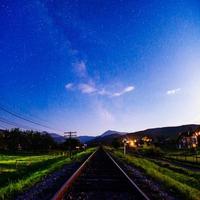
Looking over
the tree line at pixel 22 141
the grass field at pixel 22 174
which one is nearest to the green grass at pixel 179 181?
the grass field at pixel 22 174

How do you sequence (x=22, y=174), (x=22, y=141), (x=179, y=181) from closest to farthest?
1. (x=179, y=181)
2. (x=22, y=174)
3. (x=22, y=141)

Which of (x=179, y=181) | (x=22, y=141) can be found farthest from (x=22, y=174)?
(x=22, y=141)

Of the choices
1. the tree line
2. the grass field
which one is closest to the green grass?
the grass field

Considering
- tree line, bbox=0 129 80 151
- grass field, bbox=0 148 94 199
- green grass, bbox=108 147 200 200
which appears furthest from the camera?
tree line, bbox=0 129 80 151

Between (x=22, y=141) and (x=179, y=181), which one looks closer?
(x=179, y=181)

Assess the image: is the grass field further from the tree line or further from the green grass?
the tree line

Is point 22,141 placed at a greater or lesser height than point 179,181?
greater

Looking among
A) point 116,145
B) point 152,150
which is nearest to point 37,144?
point 116,145

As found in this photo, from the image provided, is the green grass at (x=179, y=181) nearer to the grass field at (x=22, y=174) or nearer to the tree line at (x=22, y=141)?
the grass field at (x=22, y=174)

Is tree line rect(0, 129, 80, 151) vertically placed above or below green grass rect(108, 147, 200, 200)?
above

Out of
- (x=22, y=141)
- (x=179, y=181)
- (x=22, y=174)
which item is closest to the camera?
(x=179, y=181)

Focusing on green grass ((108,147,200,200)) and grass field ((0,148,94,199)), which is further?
grass field ((0,148,94,199))

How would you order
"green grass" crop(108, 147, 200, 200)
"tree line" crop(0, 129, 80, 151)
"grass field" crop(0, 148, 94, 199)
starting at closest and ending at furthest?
"green grass" crop(108, 147, 200, 200) < "grass field" crop(0, 148, 94, 199) < "tree line" crop(0, 129, 80, 151)

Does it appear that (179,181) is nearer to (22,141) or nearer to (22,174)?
(22,174)
